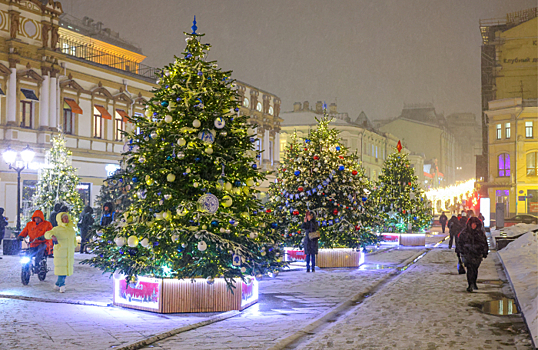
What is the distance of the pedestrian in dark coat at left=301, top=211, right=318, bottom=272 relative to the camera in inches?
630

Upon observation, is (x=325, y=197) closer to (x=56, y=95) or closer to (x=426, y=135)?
(x=56, y=95)

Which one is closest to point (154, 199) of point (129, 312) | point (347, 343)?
point (129, 312)

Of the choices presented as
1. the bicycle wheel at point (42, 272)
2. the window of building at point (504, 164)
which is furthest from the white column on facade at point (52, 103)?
the window of building at point (504, 164)

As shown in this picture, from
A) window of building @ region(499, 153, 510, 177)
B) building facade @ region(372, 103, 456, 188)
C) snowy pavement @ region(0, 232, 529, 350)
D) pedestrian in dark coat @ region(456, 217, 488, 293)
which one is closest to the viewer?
snowy pavement @ region(0, 232, 529, 350)

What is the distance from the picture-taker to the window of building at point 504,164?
58594mm

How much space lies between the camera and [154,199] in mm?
10047

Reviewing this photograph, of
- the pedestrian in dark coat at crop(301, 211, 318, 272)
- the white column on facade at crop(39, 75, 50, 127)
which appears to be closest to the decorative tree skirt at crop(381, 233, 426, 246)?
the pedestrian in dark coat at crop(301, 211, 318, 272)

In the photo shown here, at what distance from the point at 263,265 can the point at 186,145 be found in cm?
246

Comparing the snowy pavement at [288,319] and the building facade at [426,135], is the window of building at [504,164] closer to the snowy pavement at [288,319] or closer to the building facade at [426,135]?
the building facade at [426,135]

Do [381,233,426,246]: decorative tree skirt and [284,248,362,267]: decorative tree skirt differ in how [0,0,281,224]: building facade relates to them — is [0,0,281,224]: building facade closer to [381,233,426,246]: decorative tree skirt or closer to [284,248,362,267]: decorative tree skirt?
[381,233,426,246]: decorative tree skirt

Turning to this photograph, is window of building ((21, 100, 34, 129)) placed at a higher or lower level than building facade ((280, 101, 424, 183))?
lower

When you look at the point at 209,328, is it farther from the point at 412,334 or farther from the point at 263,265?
the point at 412,334

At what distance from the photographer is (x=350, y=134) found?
220ft

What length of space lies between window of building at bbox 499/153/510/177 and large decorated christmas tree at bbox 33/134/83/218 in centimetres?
4623
